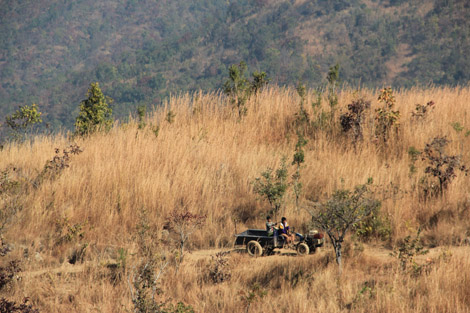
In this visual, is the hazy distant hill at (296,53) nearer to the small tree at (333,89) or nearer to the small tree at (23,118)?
the small tree at (23,118)

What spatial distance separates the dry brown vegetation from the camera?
5477mm

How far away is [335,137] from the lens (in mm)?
10805

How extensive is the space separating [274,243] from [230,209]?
1699 millimetres

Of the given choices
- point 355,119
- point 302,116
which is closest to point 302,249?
point 355,119

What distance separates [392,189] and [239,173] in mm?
2755

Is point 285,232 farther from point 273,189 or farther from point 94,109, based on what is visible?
point 94,109

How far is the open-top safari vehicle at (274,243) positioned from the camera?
6531mm

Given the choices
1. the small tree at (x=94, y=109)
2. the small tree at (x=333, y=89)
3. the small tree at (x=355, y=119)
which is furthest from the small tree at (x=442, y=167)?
the small tree at (x=94, y=109)

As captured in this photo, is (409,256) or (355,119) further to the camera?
(355,119)

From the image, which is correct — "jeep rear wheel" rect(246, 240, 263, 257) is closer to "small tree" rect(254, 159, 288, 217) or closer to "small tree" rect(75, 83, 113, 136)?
"small tree" rect(254, 159, 288, 217)

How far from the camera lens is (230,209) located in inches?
320

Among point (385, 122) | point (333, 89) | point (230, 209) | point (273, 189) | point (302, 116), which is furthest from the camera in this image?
point (333, 89)

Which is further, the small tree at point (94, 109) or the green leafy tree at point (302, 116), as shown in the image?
the small tree at point (94, 109)

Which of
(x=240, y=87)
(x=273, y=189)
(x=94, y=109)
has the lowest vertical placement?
(x=273, y=189)
